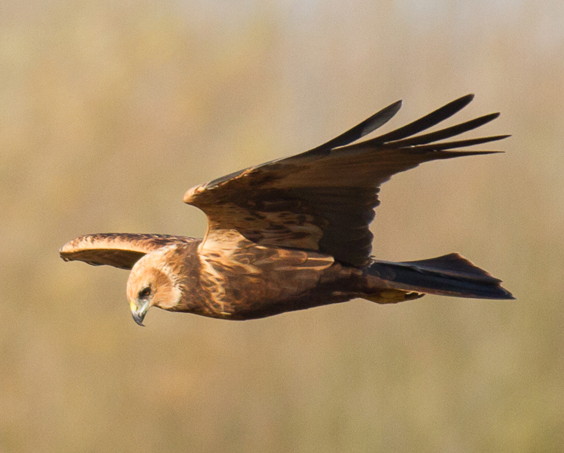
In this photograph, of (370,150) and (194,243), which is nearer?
(370,150)

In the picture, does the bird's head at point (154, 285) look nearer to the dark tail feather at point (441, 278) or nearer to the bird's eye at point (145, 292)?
the bird's eye at point (145, 292)

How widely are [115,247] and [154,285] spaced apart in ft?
3.88

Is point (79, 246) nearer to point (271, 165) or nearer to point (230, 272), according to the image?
point (230, 272)

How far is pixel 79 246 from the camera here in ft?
24.1

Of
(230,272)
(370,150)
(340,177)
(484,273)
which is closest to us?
(370,150)

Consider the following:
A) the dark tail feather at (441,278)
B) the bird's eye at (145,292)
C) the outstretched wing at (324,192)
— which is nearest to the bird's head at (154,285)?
the bird's eye at (145,292)

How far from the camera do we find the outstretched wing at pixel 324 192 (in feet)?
15.9

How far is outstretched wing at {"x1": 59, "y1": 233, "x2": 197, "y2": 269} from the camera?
6648 millimetres

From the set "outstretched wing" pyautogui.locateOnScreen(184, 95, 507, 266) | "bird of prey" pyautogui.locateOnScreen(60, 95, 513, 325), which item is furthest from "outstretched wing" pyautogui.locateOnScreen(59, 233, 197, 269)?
"outstretched wing" pyautogui.locateOnScreen(184, 95, 507, 266)

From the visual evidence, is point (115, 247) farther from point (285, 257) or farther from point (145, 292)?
point (285, 257)

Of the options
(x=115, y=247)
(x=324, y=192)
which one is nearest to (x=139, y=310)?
(x=115, y=247)

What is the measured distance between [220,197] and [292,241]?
0.62 meters

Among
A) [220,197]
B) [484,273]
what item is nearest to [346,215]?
[220,197]

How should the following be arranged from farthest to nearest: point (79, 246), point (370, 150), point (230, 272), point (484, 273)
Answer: point (79, 246) < point (484, 273) < point (230, 272) < point (370, 150)
